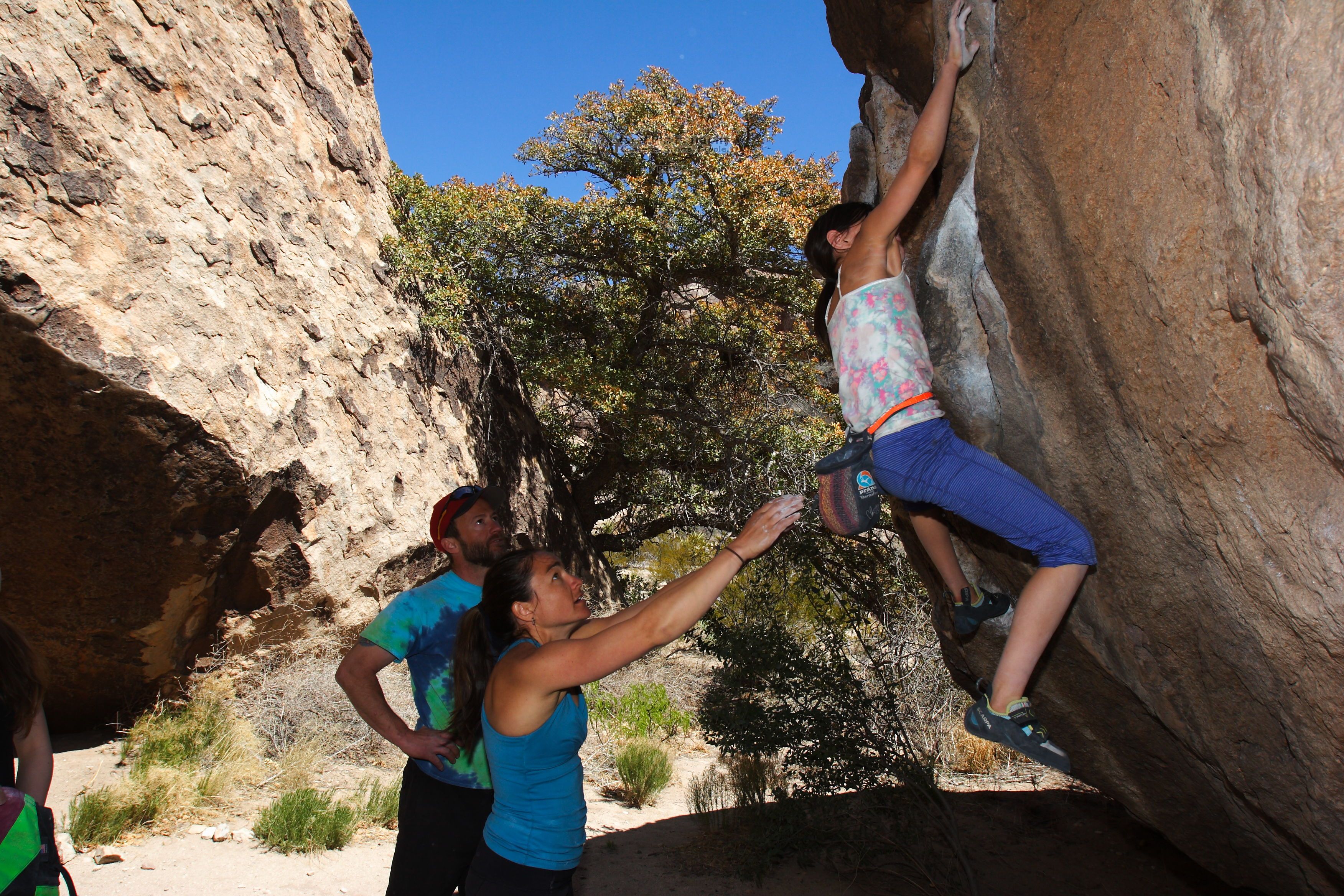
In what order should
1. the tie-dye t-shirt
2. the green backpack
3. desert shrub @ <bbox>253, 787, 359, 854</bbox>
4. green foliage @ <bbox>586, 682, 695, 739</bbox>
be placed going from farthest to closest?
1. green foliage @ <bbox>586, 682, 695, 739</bbox>
2. desert shrub @ <bbox>253, 787, 359, 854</bbox>
3. the tie-dye t-shirt
4. the green backpack

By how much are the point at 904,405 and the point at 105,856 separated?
15.9 feet

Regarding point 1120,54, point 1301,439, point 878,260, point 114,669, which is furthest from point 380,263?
point 1301,439

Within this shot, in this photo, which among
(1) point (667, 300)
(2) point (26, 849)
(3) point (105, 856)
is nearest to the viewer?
(2) point (26, 849)

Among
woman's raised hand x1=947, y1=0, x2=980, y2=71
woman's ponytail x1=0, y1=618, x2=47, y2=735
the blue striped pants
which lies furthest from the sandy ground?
woman's raised hand x1=947, y1=0, x2=980, y2=71

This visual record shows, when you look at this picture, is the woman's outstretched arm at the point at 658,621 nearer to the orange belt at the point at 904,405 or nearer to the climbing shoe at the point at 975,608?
the orange belt at the point at 904,405

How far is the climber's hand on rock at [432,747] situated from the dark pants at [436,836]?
82 millimetres

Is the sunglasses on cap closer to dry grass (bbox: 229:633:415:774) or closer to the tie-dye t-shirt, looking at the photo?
the tie-dye t-shirt

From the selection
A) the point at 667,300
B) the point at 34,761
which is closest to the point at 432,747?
the point at 34,761

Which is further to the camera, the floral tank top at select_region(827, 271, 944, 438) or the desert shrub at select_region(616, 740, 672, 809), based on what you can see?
the desert shrub at select_region(616, 740, 672, 809)

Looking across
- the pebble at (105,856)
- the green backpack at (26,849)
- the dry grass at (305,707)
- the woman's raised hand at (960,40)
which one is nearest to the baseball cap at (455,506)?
the green backpack at (26,849)

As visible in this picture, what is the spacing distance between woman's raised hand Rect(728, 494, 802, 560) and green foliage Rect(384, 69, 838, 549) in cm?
669

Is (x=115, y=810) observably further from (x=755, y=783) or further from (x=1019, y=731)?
(x=1019, y=731)

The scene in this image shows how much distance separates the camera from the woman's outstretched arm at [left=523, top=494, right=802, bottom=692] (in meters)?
1.94

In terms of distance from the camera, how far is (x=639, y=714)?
7.70 meters
